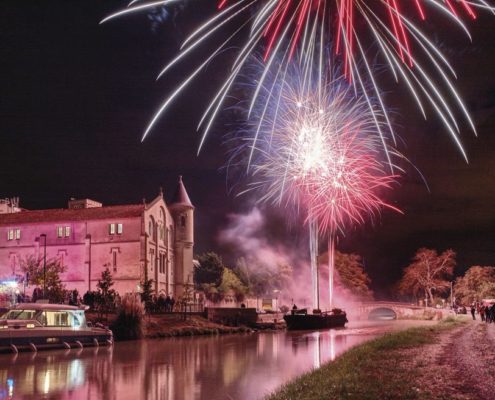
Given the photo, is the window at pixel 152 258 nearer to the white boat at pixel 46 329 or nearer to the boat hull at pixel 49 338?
the boat hull at pixel 49 338

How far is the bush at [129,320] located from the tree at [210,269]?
2463 inches

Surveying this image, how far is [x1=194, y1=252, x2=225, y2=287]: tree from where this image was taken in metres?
112

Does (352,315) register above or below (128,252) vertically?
below

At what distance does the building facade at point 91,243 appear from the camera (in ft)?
246

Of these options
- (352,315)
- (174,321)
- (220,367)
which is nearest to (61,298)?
(174,321)

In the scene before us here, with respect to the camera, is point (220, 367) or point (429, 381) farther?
point (220, 367)

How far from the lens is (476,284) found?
99.4 m

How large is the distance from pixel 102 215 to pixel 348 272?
5825 cm

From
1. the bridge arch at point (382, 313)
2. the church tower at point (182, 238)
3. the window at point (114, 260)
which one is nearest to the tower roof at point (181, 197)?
the church tower at point (182, 238)

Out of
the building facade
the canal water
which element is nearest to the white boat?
the canal water

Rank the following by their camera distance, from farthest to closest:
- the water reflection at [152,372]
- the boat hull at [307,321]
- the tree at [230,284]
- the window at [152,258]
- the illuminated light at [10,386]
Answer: the tree at [230,284] → the window at [152,258] → the boat hull at [307,321] → the water reflection at [152,372] → the illuminated light at [10,386]

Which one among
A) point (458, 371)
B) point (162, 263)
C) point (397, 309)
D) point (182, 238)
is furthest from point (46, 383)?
point (397, 309)

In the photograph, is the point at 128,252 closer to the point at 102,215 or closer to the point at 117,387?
the point at 102,215

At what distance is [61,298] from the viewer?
5656cm
